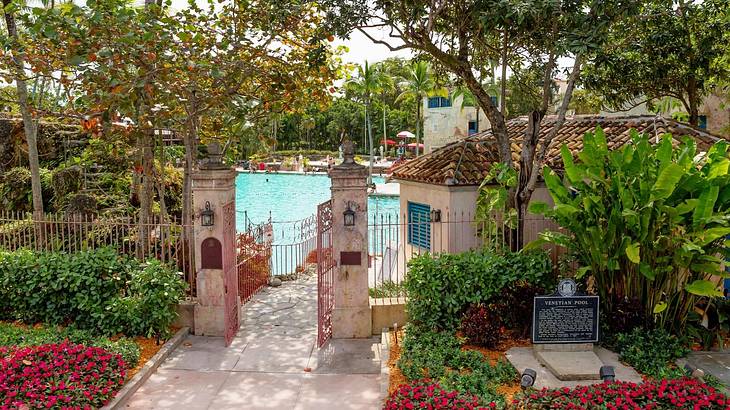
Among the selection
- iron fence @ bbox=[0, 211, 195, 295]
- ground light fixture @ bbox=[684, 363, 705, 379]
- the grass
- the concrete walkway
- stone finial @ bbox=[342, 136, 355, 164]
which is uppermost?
stone finial @ bbox=[342, 136, 355, 164]

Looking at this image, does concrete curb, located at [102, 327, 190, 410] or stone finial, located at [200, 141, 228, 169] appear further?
stone finial, located at [200, 141, 228, 169]

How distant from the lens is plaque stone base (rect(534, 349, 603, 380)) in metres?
8.19

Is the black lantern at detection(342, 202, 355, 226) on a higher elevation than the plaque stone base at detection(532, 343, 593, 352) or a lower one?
higher

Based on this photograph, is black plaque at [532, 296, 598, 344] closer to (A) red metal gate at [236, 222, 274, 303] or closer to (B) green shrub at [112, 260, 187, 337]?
(B) green shrub at [112, 260, 187, 337]

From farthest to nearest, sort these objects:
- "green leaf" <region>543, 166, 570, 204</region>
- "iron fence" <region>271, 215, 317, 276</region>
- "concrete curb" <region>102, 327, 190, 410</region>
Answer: "iron fence" <region>271, 215, 317, 276</region>
"green leaf" <region>543, 166, 570, 204</region>
"concrete curb" <region>102, 327, 190, 410</region>

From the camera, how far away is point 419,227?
14.7 m

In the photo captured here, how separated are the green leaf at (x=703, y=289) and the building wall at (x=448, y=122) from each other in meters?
28.9

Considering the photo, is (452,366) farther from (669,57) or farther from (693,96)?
(693,96)

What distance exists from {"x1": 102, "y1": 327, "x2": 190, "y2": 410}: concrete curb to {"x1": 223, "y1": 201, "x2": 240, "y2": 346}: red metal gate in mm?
838

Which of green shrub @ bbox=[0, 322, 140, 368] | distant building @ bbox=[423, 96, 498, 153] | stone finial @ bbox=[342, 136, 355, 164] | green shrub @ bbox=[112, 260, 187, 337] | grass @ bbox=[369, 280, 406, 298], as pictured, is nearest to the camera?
green shrub @ bbox=[0, 322, 140, 368]

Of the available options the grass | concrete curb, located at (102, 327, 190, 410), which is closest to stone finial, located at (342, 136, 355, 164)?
the grass

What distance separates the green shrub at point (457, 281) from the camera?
9695 mm

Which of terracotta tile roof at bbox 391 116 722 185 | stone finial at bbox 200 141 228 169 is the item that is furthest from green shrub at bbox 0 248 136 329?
terracotta tile roof at bbox 391 116 722 185

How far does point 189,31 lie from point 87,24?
2.75 m
